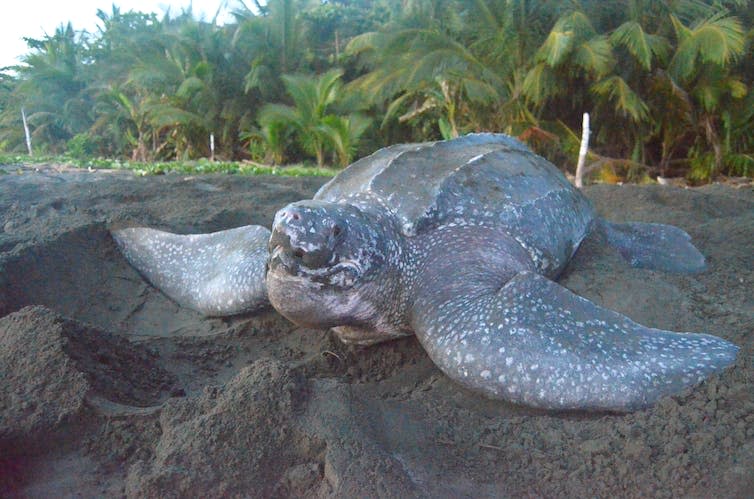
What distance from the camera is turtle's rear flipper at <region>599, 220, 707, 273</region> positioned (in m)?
2.71

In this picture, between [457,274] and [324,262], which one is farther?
[457,274]

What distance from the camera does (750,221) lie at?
3.51 metres

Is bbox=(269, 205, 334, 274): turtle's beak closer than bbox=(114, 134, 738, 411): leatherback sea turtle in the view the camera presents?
No

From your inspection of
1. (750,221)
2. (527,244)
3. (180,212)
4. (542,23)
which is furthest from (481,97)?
(527,244)

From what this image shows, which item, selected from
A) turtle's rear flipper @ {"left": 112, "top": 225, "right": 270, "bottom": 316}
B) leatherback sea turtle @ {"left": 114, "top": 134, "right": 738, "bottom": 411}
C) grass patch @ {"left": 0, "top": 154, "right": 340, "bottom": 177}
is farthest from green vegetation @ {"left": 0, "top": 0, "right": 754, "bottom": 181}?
leatherback sea turtle @ {"left": 114, "top": 134, "right": 738, "bottom": 411}

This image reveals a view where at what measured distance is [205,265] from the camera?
7.96 feet

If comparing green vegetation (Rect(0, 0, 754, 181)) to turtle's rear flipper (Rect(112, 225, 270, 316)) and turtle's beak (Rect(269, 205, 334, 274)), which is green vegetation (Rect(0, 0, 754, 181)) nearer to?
turtle's rear flipper (Rect(112, 225, 270, 316))

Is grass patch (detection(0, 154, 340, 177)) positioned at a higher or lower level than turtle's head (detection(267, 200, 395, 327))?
lower

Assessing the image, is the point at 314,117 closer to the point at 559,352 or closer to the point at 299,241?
the point at 299,241

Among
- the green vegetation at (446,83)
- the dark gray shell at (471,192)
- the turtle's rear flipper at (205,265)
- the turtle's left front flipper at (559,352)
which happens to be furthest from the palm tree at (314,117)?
the turtle's left front flipper at (559,352)

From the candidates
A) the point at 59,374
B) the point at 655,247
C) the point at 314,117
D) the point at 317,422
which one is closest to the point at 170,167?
the point at 314,117

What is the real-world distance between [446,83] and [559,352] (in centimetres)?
1103

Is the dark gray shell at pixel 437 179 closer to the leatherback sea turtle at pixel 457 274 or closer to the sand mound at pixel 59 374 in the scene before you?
the leatherback sea turtle at pixel 457 274

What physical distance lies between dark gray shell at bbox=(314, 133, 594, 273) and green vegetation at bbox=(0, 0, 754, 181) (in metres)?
5.55
